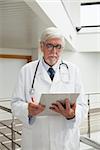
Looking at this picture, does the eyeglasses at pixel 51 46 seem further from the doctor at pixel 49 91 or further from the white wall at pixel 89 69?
the white wall at pixel 89 69

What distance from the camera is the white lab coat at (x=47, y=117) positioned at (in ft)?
4.71

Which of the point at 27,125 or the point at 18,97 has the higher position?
the point at 18,97

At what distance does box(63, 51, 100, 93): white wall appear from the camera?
6.67 meters

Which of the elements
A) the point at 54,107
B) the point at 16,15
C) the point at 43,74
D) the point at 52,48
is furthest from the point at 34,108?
the point at 16,15

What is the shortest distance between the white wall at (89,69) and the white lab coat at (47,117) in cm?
A: 515

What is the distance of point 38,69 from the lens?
1502mm

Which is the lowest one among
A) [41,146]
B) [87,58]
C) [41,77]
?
[41,146]

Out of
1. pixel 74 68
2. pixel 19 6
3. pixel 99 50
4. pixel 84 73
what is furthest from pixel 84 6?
pixel 74 68

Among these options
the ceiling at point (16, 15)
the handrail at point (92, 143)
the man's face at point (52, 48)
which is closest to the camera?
the handrail at point (92, 143)

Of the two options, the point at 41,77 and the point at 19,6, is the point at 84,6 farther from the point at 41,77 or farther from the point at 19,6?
the point at 41,77

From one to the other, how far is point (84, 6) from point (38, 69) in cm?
581

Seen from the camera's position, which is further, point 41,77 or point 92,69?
point 92,69

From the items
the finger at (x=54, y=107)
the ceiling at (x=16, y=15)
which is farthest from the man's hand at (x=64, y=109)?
the ceiling at (x=16, y=15)

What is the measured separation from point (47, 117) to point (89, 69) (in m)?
5.50
